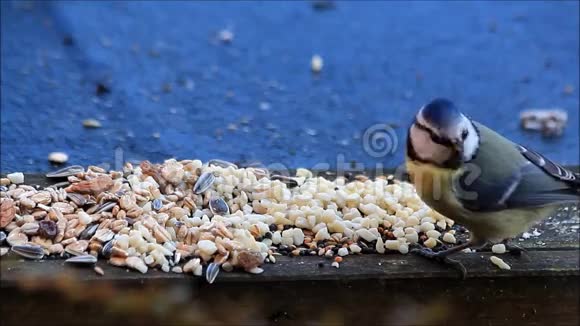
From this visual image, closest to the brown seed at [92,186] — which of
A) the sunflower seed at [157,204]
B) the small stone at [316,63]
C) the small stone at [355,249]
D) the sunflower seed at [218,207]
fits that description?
the sunflower seed at [157,204]

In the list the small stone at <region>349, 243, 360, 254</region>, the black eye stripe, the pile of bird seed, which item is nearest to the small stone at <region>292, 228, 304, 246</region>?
the pile of bird seed

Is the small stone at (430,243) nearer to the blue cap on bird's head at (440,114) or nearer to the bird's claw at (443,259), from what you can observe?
the bird's claw at (443,259)

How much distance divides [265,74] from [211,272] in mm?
1515

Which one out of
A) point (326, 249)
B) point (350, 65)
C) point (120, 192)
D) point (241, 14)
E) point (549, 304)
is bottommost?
point (549, 304)

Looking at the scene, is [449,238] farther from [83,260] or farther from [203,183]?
[83,260]

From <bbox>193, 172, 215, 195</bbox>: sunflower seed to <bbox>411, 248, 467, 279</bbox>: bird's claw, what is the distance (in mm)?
506

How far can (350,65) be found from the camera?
3090mm

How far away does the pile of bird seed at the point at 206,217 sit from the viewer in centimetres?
163

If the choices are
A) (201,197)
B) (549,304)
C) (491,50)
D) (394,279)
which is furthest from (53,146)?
(491,50)

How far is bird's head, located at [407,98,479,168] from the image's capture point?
1.66 metres

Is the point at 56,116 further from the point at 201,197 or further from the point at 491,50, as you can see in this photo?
the point at 491,50

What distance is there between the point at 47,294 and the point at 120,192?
1.29 feet

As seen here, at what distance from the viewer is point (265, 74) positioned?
9.83 ft

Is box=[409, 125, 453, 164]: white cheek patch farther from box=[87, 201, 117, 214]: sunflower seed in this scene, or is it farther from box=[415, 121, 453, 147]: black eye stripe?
box=[87, 201, 117, 214]: sunflower seed
